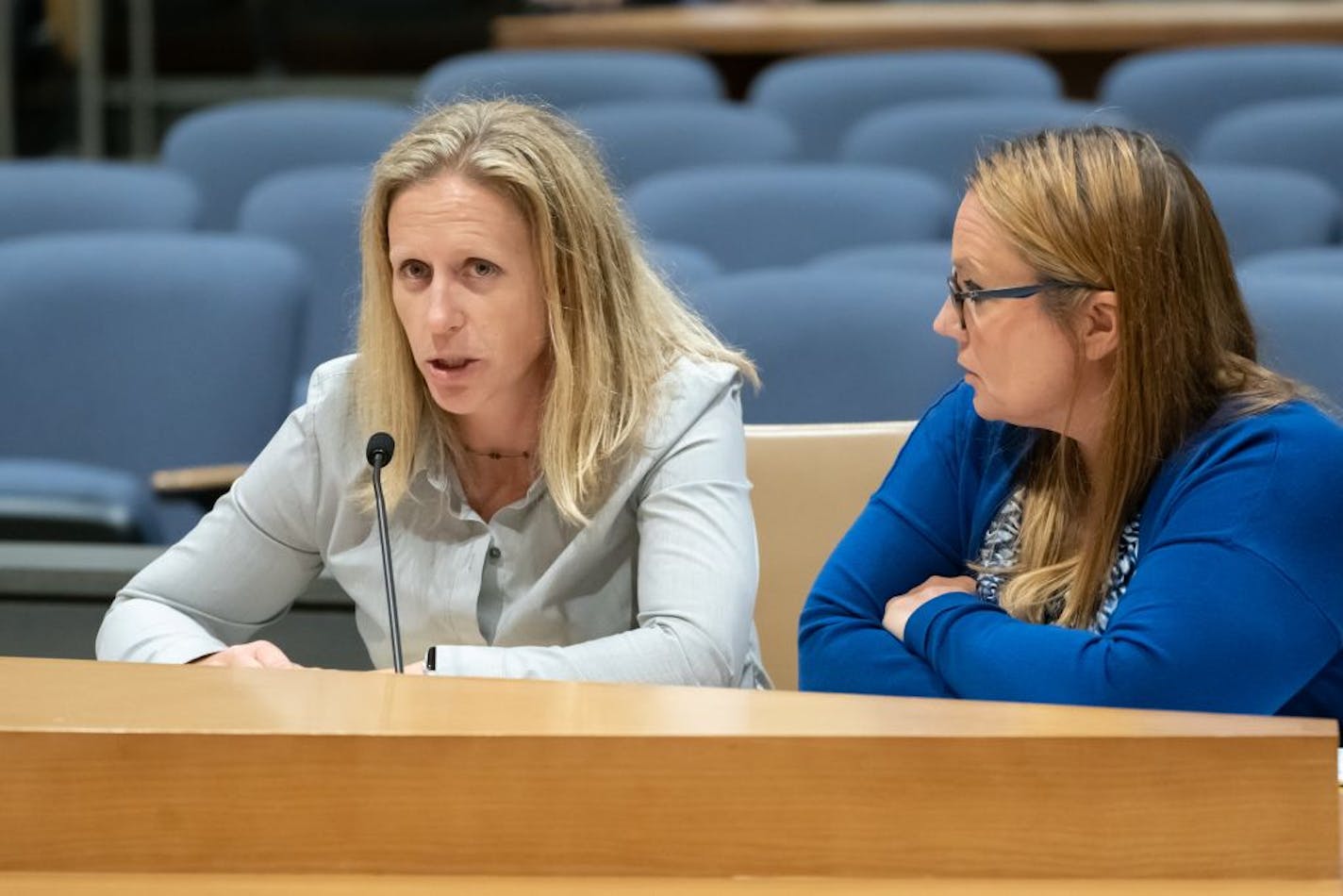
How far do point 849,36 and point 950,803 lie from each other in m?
4.57

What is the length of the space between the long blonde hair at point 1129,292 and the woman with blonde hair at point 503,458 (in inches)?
11.7

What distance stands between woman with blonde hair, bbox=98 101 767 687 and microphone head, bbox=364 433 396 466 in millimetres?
91

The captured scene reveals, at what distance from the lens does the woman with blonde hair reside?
5.03 feet

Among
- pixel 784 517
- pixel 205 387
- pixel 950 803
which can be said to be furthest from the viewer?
pixel 205 387

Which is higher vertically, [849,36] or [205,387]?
[849,36]

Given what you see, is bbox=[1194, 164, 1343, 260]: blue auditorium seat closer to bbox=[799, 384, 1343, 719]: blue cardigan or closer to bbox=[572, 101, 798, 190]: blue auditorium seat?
bbox=[572, 101, 798, 190]: blue auditorium seat

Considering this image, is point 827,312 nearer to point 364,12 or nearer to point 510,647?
point 510,647

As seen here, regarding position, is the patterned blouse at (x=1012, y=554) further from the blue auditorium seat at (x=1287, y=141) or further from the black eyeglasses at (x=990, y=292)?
the blue auditorium seat at (x=1287, y=141)

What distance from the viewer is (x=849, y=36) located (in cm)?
534

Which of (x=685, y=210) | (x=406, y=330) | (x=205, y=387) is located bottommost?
(x=205, y=387)

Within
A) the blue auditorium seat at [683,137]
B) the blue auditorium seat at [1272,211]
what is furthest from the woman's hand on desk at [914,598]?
the blue auditorium seat at [683,137]

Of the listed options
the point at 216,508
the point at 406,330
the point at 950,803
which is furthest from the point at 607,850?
the point at 216,508

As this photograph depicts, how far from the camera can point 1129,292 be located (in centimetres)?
138

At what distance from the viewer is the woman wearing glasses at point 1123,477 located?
1330 millimetres
